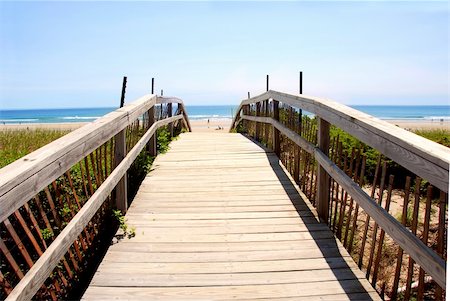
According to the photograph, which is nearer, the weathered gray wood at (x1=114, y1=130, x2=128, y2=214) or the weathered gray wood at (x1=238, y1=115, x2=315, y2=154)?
the weathered gray wood at (x1=114, y1=130, x2=128, y2=214)

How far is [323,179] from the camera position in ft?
12.4

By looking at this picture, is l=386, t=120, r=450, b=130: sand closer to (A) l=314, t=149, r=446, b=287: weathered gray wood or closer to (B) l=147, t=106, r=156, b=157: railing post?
(B) l=147, t=106, r=156, b=157: railing post

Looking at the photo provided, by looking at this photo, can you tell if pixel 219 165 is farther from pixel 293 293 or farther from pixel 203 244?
pixel 293 293

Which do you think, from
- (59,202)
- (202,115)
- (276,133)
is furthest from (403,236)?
(202,115)

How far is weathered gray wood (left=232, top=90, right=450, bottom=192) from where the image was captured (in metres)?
1.71

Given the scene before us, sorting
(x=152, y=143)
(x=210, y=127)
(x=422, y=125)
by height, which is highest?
(x=152, y=143)

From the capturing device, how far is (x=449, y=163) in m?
1.61

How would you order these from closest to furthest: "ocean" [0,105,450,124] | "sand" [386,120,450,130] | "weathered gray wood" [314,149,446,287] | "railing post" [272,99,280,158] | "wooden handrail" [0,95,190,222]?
"wooden handrail" [0,95,190,222]
"weathered gray wood" [314,149,446,287]
"railing post" [272,99,280,158]
"sand" [386,120,450,130]
"ocean" [0,105,450,124]

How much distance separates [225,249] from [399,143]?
1.69 m

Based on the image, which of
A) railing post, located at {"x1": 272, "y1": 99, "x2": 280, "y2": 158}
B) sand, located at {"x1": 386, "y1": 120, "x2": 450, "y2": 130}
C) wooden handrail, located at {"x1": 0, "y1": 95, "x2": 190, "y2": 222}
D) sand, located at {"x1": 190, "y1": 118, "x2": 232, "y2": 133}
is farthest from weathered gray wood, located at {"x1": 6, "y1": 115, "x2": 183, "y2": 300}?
sand, located at {"x1": 386, "y1": 120, "x2": 450, "y2": 130}

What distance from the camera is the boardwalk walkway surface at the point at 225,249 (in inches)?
100

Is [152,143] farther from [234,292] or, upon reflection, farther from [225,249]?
[234,292]

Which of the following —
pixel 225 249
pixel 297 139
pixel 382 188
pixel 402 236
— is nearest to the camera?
pixel 402 236

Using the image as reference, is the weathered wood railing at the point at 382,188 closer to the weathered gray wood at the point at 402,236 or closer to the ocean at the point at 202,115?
the weathered gray wood at the point at 402,236
